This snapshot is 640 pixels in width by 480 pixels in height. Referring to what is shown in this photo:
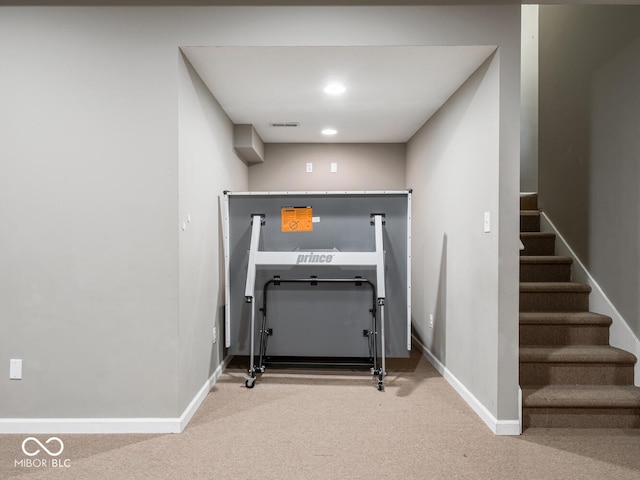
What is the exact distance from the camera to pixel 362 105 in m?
3.51

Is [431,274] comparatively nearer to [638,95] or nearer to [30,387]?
[638,95]

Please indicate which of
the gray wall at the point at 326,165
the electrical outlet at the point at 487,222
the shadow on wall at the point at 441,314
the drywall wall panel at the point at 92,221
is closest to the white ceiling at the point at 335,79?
the drywall wall panel at the point at 92,221

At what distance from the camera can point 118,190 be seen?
2432 millimetres

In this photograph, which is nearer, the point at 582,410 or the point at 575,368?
the point at 582,410

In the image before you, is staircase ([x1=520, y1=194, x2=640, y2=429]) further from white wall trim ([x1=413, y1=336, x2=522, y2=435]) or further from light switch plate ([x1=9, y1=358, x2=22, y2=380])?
light switch plate ([x1=9, y1=358, x2=22, y2=380])

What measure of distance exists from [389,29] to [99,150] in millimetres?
1908

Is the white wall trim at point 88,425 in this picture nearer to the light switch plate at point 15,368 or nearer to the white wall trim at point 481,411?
the light switch plate at point 15,368

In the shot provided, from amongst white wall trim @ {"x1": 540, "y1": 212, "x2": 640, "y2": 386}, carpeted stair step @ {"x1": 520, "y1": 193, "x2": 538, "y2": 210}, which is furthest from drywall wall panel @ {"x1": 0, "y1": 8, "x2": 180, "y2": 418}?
carpeted stair step @ {"x1": 520, "y1": 193, "x2": 538, "y2": 210}

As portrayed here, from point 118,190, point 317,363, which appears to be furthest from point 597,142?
point 118,190

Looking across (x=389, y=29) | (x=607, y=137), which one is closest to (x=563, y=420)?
(x=607, y=137)

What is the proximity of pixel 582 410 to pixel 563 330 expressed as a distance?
63 cm

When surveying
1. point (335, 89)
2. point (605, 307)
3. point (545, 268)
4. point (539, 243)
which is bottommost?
point (605, 307)

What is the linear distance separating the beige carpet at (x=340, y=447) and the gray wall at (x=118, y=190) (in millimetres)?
243

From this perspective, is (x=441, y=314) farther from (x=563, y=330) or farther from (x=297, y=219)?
(x=297, y=219)
